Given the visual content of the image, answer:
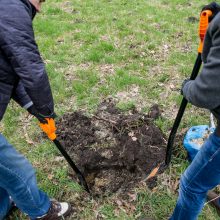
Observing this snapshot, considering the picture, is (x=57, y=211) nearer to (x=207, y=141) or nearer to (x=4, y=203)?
(x=4, y=203)

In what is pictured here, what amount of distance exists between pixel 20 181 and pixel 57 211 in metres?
0.66

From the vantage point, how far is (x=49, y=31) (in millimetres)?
6129

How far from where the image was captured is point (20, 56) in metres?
2.06

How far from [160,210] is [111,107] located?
162 centimetres

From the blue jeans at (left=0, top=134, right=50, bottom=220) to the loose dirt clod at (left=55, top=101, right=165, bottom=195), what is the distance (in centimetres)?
74

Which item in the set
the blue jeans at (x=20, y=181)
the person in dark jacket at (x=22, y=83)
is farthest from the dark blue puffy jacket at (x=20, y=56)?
the blue jeans at (x=20, y=181)

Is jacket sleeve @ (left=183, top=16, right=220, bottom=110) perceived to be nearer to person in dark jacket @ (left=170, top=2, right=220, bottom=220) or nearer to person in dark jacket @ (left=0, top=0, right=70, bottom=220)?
person in dark jacket @ (left=170, top=2, right=220, bottom=220)

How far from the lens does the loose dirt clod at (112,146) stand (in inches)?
135

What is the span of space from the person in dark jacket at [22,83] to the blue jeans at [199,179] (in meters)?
1.17

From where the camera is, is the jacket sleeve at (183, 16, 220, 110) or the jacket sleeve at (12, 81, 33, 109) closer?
the jacket sleeve at (183, 16, 220, 110)

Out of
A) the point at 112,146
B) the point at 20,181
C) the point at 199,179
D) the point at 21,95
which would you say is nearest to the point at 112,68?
the point at 112,146

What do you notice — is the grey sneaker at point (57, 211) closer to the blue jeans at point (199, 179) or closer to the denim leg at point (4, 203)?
the denim leg at point (4, 203)

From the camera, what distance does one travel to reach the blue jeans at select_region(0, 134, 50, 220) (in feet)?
7.82

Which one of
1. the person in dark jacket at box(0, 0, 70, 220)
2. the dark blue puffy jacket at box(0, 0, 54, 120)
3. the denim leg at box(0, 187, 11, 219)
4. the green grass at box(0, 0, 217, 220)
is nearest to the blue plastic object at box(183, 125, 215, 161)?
the green grass at box(0, 0, 217, 220)
